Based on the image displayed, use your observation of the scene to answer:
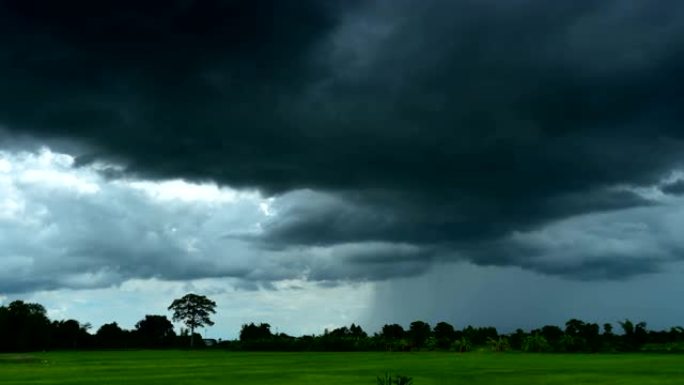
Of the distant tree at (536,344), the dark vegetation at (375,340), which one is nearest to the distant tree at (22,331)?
the dark vegetation at (375,340)

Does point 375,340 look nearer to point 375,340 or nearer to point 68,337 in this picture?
point 375,340

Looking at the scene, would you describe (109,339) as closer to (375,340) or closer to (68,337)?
(68,337)

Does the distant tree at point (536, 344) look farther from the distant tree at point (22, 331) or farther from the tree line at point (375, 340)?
the distant tree at point (22, 331)

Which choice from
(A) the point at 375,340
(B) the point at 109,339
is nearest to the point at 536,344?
(A) the point at 375,340

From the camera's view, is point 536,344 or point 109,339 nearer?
point 536,344

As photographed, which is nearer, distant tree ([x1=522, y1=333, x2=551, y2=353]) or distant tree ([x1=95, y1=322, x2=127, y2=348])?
distant tree ([x1=522, y1=333, x2=551, y2=353])

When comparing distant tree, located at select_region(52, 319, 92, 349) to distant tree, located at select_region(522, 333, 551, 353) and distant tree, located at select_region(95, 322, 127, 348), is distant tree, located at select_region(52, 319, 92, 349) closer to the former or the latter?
distant tree, located at select_region(95, 322, 127, 348)

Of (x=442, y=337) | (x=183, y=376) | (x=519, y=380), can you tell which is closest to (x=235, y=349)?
(x=442, y=337)

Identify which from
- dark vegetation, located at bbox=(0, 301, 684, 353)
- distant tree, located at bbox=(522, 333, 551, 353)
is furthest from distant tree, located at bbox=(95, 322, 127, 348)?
distant tree, located at bbox=(522, 333, 551, 353)

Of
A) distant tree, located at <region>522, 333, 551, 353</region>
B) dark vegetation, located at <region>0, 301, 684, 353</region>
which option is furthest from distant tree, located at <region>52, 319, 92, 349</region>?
distant tree, located at <region>522, 333, 551, 353</region>

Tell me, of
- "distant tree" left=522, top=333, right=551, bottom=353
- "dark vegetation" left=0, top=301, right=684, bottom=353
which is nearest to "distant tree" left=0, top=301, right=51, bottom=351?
"dark vegetation" left=0, top=301, right=684, bottom=353

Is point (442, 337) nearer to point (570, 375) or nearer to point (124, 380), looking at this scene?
point (570, 375)

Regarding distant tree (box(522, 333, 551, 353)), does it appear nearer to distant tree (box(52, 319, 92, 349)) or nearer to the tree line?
the tree line

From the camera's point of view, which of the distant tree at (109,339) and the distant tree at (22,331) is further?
the distant tree at (109,339)
